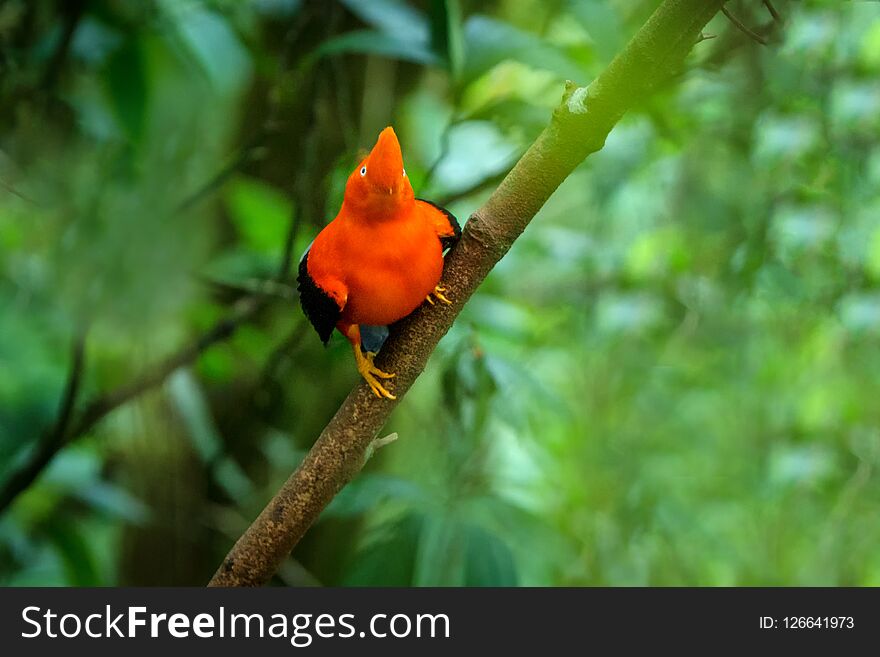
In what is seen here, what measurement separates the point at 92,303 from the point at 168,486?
2.49ft

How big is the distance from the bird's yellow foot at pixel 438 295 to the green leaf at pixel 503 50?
529 mm

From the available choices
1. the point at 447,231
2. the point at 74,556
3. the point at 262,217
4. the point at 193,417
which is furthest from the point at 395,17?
the point at 74,556

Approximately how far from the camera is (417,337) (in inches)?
34.9

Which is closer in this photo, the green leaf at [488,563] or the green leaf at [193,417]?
the green leaf at [488,563]

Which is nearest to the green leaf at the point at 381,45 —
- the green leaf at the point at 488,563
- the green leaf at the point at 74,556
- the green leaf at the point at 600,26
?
the green leaf at the point at 600,26

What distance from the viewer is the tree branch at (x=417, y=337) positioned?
792mm

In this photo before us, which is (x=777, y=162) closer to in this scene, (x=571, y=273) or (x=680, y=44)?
(x=571, y=273)

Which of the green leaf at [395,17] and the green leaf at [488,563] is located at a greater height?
the green leaf at [395,17]

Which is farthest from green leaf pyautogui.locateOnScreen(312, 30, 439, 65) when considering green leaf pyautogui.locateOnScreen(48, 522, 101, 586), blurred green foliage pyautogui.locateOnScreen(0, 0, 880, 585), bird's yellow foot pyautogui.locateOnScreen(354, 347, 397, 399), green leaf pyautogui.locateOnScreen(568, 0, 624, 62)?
green leaf pyautogui.locateOnScreen(48, 522, 101, 586)

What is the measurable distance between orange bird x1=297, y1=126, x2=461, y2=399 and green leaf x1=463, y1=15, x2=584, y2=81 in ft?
Result: 1.54

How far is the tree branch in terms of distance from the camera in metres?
0.79

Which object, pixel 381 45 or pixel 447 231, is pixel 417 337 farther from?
pixel 381 45

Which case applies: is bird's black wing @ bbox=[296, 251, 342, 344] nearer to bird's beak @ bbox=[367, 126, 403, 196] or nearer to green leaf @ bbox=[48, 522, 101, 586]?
bird's beak @ bbox=[367, 126, 403, 196]

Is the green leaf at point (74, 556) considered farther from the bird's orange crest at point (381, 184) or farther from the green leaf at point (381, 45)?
the bird's orange crest at point (381, 184)
